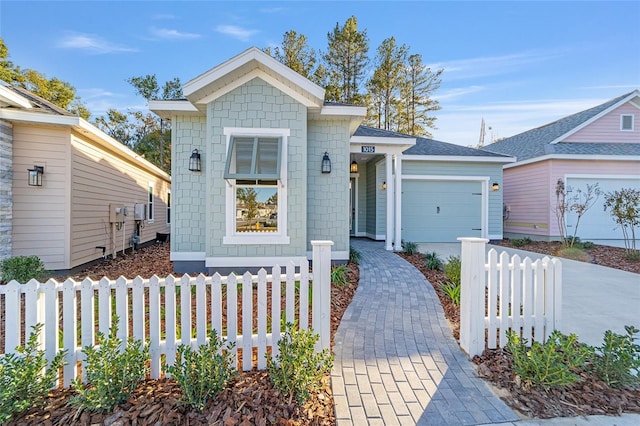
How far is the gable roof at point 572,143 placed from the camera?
12.0m

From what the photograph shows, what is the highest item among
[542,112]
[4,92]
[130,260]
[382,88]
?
[382,88]

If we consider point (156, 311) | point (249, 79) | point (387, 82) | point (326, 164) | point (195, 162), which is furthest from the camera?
point (387, 82)

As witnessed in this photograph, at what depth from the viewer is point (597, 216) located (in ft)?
38.7

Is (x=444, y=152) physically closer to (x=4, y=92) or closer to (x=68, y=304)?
(x=68, y=304)

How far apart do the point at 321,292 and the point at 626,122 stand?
17654 millimetres

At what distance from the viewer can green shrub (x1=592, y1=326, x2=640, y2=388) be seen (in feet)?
8.38

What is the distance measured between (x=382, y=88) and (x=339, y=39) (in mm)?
4489

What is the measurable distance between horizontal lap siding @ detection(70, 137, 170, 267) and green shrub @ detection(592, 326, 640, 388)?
9.86 meters

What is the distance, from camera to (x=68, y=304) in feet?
8.57

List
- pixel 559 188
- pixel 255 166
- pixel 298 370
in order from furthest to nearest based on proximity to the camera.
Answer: pixel 559 188, pixel 255 166, pixel 298 370

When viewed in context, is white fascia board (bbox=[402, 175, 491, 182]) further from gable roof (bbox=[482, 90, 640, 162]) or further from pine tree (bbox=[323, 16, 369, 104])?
pine tree (bbox=[323, 16, 369, 104])

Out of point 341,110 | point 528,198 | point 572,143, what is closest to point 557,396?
point 341,110

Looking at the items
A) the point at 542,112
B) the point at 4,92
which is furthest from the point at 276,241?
the point at 542,112

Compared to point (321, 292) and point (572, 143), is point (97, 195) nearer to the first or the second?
point (321, 292)
